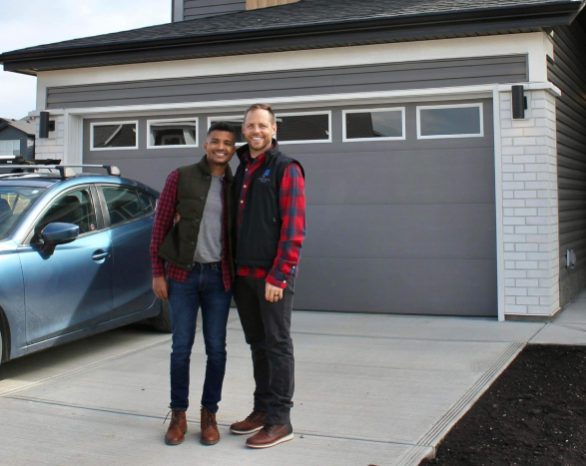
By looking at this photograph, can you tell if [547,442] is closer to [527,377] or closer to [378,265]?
[527,377]

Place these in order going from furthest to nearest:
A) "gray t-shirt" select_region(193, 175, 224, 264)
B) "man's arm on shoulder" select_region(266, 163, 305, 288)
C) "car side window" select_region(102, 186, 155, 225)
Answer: "car side window" select_region(102, 186, 155, 225) < "gray t-shirt" select_region(193, 175, 224, 264) < "man's arm on shoulder" select_region(266, 163, 305, 288)

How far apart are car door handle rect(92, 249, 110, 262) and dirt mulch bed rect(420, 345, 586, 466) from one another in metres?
3.30

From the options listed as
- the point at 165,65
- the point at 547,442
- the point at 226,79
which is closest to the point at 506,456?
the point at 547,442

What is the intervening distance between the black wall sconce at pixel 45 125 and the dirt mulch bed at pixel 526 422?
706 centimetres

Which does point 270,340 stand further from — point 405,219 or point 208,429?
point 405,219

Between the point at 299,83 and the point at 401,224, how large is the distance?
2156 mm

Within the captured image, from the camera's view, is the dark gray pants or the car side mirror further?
the car side mirror

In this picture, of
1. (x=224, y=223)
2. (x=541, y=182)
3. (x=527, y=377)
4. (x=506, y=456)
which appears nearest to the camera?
(x=506, y=456)

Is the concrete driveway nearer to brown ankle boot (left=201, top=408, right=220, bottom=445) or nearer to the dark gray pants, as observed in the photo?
brown ankle boot (left=201, top=408, right=220, bottom=445)

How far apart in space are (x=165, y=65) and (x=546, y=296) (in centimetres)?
557

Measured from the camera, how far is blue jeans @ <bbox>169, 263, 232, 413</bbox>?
3.97m

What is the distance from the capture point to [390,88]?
827 centimetres

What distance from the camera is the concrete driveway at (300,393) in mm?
3859

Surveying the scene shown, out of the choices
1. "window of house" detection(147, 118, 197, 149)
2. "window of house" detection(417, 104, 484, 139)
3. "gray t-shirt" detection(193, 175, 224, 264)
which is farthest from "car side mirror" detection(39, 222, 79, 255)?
"window of house" detection(417, 104, 484, 139)
